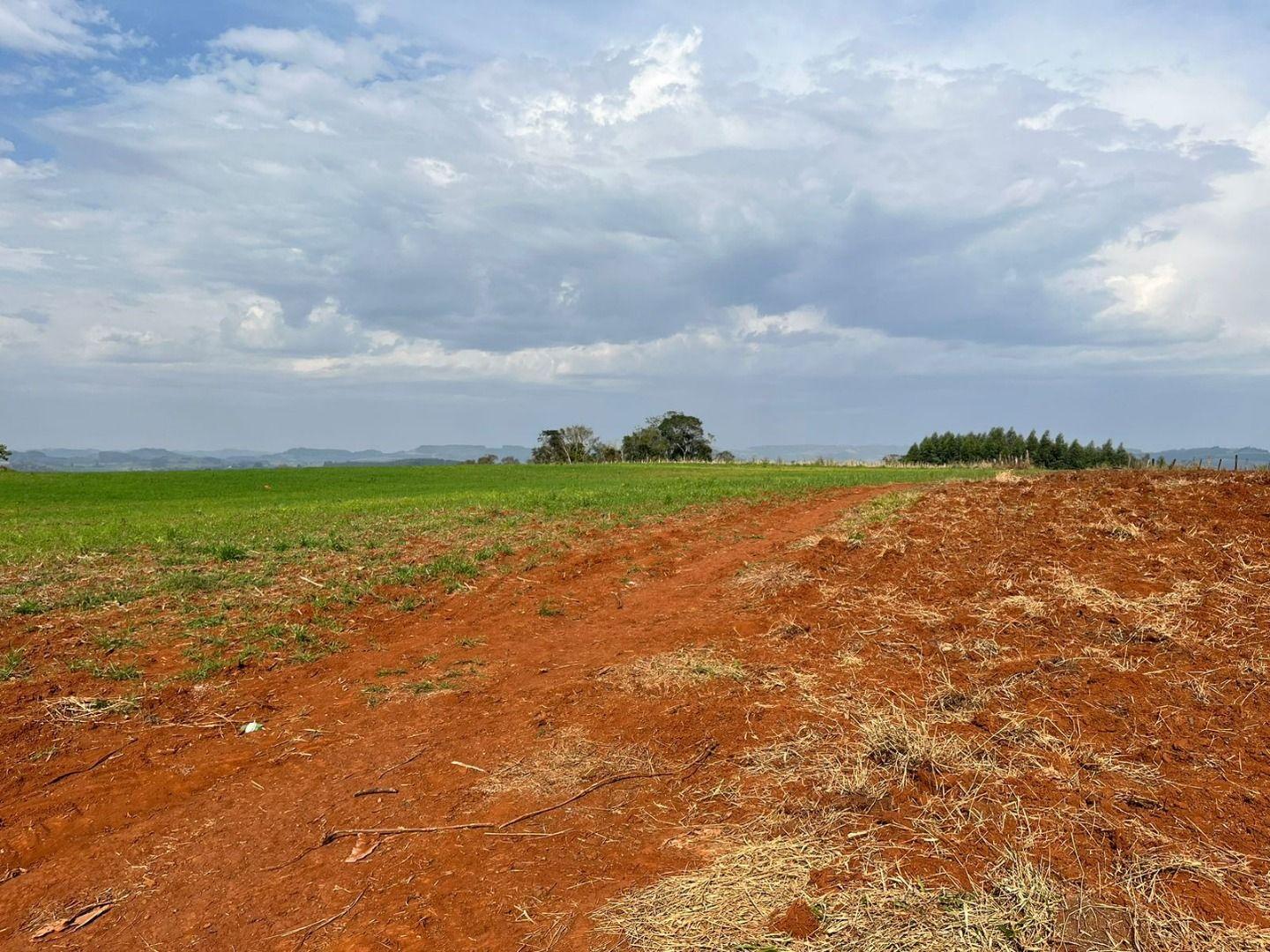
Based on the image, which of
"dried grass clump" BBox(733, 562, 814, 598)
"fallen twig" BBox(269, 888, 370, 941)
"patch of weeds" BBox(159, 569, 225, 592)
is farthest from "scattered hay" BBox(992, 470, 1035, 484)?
"fallen twig" BBox(269, 888, 370, 941)

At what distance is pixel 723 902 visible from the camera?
3.36 meters

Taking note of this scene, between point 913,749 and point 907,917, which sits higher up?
point 913,749

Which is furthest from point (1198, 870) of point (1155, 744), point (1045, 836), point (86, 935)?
Answer: point (86, 935)

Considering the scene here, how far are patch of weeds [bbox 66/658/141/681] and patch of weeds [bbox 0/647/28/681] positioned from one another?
37 cm

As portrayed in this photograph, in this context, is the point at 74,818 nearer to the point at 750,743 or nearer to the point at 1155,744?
the point at 750,743

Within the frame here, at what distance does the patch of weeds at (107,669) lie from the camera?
22.7 feet

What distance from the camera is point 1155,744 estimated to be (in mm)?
4484

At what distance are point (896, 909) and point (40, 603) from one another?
10.4 m

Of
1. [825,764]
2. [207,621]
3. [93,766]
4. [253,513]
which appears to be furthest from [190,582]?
[253,513]

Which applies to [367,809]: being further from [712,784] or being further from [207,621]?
[207,621]

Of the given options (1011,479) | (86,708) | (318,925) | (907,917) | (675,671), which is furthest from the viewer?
(1011,479)

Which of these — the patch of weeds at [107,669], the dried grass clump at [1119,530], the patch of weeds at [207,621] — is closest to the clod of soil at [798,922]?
the patch of weeds at [107,669]

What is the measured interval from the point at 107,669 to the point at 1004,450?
105 m

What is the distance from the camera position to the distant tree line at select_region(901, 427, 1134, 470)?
3583 inches
